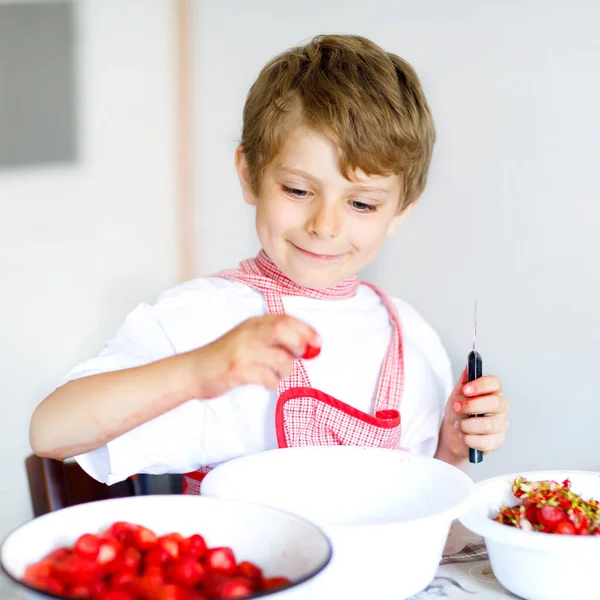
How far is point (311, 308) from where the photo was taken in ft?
3.80

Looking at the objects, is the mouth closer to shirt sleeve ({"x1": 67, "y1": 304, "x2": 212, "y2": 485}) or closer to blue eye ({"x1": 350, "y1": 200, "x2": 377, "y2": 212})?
blue eye ({"x1": 350, "y1": 200, "x2": 377, "y2": 212})

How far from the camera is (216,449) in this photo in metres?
1.05

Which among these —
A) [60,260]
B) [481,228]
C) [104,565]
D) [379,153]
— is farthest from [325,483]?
[60,260]

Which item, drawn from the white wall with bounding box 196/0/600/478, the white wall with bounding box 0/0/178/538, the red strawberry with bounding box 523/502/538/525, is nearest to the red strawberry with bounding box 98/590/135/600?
the red strawberry with bounding box 523/502/538/525

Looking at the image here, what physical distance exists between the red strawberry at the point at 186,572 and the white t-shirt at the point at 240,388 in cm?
34

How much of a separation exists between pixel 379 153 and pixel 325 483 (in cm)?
41

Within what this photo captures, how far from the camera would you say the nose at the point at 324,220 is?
98cm

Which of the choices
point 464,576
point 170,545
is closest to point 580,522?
point 464,576

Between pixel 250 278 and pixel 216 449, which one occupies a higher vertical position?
pixel 250 278

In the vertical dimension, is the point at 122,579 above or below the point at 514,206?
below

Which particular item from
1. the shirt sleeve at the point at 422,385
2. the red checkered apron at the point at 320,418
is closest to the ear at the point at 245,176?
the red checkered apron at the point at 320,418

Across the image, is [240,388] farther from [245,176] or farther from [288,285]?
[245,176]

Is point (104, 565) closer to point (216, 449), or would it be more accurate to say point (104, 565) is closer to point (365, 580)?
point (365, 580)

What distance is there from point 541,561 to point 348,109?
0.56 meters
